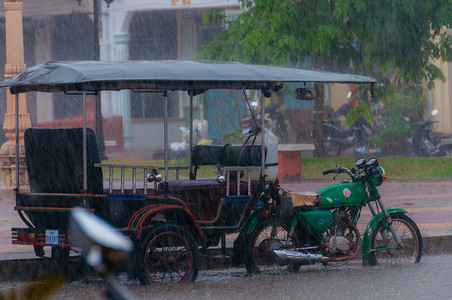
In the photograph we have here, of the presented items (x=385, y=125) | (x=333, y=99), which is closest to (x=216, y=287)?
(x=385, y=125)

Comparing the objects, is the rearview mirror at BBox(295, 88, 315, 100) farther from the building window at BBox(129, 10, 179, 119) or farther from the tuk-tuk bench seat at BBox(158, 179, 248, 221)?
the building window at BBox(129, 10, 179, 119)

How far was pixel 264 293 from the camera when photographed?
6.50 meters

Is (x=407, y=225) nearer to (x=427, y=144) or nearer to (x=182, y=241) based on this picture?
(x=182, y=241)

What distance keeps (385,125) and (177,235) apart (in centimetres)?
1699

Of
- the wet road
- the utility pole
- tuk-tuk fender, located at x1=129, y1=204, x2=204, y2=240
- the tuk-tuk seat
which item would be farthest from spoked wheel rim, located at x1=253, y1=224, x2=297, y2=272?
the utility pole

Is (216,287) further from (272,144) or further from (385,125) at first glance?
(385,125)

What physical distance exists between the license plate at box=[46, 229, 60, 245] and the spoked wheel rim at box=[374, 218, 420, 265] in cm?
292

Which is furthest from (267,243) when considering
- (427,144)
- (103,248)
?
(427,144)

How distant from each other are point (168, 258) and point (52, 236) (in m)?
0.97

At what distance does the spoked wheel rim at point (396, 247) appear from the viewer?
7555 mm

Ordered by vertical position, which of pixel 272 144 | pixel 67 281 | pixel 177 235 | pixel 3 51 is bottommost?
pixel 67 281

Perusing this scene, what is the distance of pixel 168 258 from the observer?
680 cm

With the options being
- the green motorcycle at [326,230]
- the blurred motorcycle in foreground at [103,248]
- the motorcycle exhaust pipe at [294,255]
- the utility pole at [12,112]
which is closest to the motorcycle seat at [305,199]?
the green motorcycle at [326,230]

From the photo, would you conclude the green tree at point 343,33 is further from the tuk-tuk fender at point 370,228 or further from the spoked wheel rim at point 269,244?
the spoked wheel rim at point 269,244
